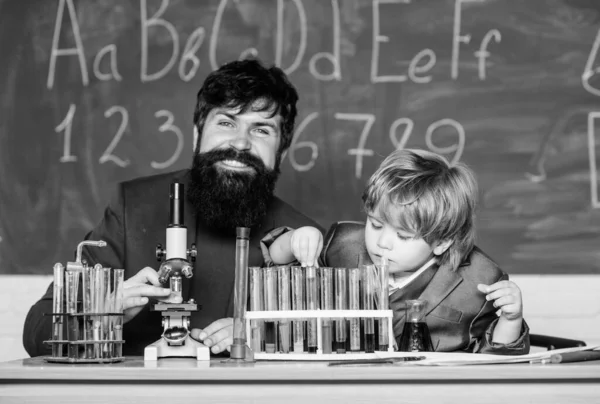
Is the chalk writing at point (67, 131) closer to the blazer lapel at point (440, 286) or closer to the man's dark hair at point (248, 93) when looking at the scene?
the man's dark hair at point (248, 93)

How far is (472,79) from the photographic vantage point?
3023 millimetres

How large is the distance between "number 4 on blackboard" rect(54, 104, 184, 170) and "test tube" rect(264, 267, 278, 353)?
156 centimetres

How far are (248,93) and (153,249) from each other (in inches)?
20.3

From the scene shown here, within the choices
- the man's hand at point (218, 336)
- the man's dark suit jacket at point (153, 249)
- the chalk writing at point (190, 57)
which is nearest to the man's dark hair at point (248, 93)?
the man's dark suit jacket at point (153, 249)

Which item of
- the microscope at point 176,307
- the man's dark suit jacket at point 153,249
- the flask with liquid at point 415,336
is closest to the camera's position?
the microscope at point 176,307

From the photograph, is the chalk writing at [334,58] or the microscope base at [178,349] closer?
the microscope base at [178,349]

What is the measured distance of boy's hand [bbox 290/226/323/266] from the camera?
5.98ft

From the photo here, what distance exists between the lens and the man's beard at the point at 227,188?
2.43 m

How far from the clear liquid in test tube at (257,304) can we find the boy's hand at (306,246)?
11.5 inches

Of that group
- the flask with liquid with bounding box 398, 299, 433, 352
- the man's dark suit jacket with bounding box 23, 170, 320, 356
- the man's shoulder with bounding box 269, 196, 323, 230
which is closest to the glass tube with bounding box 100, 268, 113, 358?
the flask with liquid with bounding box 398, 299, 433, 352

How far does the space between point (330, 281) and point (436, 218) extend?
56 cm

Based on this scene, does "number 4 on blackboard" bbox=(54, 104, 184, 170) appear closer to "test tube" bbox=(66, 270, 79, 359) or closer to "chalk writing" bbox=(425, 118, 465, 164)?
"chalk writing" bbox=(425, 118, 465, 164)

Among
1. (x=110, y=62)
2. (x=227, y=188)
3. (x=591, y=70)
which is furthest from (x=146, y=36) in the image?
(x=591, y=70)

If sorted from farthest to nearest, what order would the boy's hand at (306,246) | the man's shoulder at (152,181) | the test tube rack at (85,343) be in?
1. the man's shoulder at (152,181)
2. the boy's hand at (306,246)
3. the test tube rack at (85,343)
